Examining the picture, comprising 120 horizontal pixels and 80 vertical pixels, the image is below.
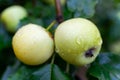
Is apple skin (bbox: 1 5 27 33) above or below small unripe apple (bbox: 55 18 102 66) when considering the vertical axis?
below

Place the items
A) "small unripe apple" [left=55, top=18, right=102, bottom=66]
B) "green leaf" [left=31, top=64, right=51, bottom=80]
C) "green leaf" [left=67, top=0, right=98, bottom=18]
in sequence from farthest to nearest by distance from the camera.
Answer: "green leaf" [left=67, top=0, right=98, bottom=18], "green leaf" [left=31, top=64, right=51, bottom=80], "small unripe apple" [left=55, top=18, right=102, bottom=66]

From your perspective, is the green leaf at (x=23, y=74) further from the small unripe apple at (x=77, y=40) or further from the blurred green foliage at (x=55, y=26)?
the small unripe apple at (x=77, y=40)

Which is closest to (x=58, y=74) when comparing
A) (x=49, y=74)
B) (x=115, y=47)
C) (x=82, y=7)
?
(x=49, y=74)

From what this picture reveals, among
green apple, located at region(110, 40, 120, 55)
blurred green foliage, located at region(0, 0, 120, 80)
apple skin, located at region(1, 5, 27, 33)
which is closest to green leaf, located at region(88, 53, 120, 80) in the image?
blurred green foliage, located at region(0, 0, 120, 80)

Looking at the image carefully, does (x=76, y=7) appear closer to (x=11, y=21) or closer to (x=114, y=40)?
(x=11, y=21)

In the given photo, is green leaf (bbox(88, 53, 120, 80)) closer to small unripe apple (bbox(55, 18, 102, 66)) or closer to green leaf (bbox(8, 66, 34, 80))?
small unripe apple (bbox(55, 18, 102, 66))

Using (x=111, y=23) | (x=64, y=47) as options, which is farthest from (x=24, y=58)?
(x=111, y=23)
